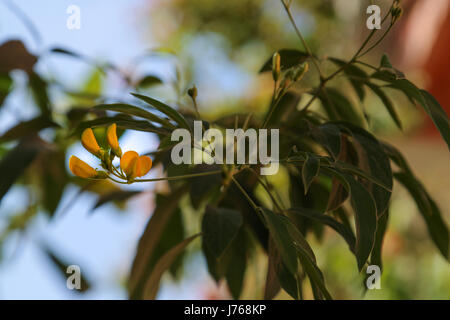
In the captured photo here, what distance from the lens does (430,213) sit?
1.26ft

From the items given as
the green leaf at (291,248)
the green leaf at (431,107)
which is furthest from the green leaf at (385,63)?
the green leaf at (291,248)

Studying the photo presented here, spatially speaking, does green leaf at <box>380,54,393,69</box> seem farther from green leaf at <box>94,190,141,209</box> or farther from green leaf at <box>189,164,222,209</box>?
green leaf at <box>94,190,141,209</box>

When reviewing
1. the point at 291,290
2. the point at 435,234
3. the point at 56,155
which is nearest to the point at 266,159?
the point at 291,290

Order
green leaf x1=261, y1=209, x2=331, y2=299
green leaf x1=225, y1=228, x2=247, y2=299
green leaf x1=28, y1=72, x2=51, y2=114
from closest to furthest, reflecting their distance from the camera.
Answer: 1. green leaf x1=261, y1=209, x2=331, y2=299
2. green leaf x1=225, y1=228, x2=247, y2=299
3. green leaf x1=28, y1=72, x2=51, y2=114

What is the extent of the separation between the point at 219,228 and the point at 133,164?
0.09 meters

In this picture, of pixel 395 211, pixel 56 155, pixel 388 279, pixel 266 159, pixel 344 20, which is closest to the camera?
pixel 266 159

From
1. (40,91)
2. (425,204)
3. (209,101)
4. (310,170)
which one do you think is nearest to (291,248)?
(310,170)

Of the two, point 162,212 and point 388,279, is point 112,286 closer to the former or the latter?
point 388,279

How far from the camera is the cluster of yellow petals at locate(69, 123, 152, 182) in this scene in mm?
255

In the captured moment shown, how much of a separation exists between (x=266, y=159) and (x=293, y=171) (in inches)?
5.8

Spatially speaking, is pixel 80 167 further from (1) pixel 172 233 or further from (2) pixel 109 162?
(1) pixel 172 233

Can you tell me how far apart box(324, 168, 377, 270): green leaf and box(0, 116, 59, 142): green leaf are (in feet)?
1.02

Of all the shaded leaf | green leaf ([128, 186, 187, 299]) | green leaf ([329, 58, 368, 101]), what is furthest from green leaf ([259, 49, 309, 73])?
the shaded leaf
